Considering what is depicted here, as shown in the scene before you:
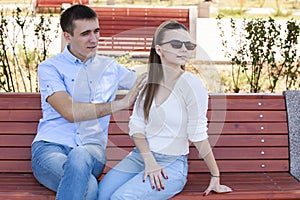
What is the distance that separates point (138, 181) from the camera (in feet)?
11.9

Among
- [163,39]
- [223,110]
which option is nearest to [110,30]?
[223,110]

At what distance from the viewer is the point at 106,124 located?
405 cm

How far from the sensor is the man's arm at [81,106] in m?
3.86

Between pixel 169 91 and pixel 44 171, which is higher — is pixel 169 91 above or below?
above

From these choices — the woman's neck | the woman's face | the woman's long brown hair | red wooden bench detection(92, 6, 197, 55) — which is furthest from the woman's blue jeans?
red wooden bench detection(92, 6, 197, 55)

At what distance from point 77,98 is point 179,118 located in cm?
63

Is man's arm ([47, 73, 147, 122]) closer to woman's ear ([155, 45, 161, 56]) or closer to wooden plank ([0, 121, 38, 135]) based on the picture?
woman's ear ([155, 45, 161, 56])

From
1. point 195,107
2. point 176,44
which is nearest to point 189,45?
point 176,44

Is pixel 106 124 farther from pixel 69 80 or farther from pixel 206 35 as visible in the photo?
pixel 206 35

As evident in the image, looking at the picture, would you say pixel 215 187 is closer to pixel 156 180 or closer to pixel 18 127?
pixel 156 180

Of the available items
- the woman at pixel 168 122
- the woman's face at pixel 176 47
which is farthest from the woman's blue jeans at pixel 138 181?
the woman's face at pixel 176 47

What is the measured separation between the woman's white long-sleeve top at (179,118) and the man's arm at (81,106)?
0.17 meters

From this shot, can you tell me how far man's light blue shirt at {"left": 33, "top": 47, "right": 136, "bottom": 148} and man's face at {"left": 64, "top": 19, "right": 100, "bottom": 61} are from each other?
0.16ft

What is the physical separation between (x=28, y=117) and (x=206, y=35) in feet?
27.3
